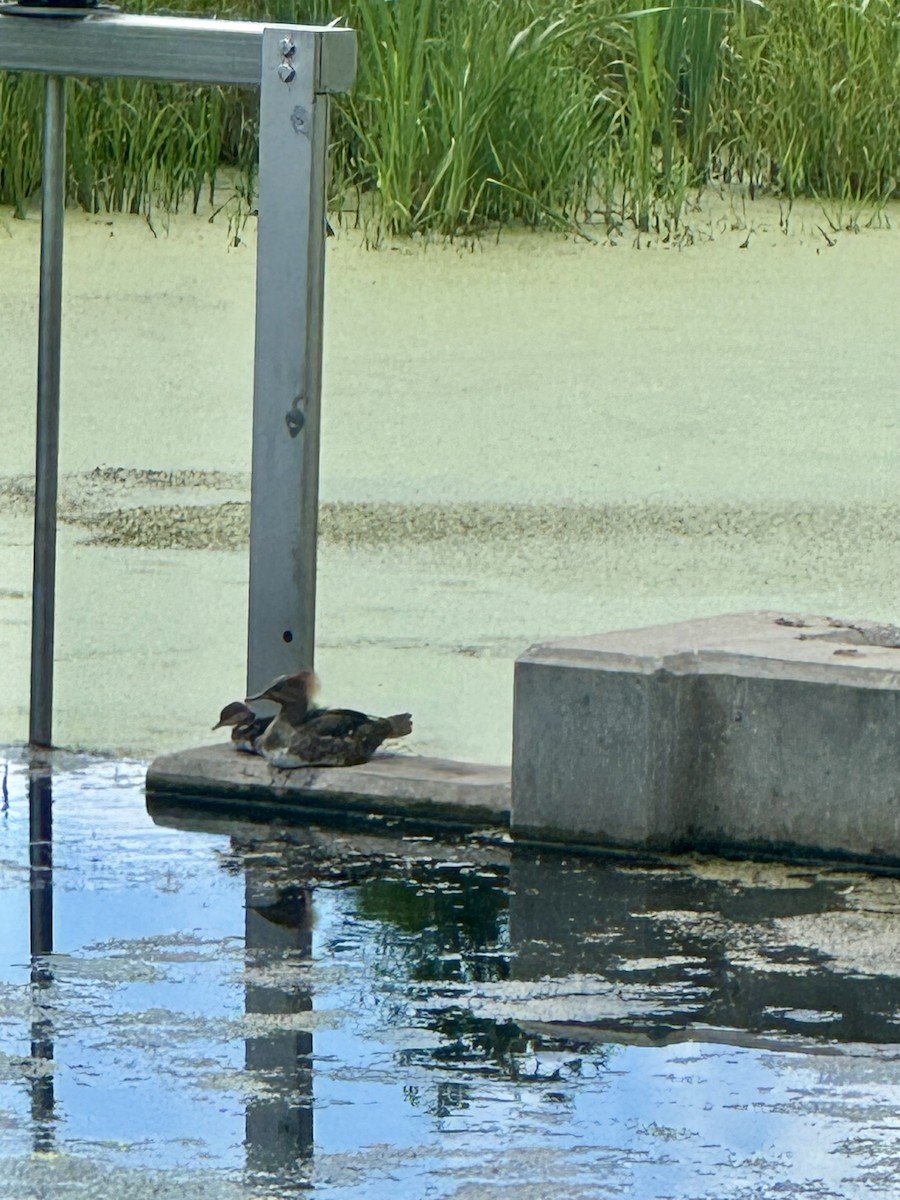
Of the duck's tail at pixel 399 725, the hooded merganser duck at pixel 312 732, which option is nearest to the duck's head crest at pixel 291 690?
the hooded merganser duck at pixel 312 732

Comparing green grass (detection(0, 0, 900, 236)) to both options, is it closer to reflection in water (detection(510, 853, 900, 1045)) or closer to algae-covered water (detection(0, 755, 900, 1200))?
algae-covered water (detection(0, 755, 900, 1200))

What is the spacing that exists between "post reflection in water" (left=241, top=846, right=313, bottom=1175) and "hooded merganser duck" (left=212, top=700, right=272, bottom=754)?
0.36 m

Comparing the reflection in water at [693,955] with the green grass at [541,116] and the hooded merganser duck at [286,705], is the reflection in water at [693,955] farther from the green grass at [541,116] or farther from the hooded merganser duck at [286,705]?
the green grass at [541,116]

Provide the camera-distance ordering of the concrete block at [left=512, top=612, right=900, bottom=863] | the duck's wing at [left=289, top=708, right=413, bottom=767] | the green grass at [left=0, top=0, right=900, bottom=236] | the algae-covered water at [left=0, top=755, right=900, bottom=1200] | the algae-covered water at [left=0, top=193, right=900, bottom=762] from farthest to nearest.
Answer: the green grass at [left=0, top=0, right=900, bottom=236] → the algae-covered water at [left=0, top=193, right=900, bottom=762] → the duck's wing at [left=289, top=708, right=413, bottom=767] → the concrete block at [left=512, top=612, right=900, bottom=863] → the algae-covered water at [left=0, top=755, right=900, bottom=1200]

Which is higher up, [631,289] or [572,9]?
[572,9]

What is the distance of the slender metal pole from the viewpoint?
4203 mm

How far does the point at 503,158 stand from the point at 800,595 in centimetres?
422

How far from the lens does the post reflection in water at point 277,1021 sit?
2646 mm

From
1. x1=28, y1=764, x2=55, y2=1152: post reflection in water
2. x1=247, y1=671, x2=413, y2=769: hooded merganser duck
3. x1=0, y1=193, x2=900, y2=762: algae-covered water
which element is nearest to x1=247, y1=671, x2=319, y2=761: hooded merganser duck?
x1=247, y1=671, x2=413, y2=769: hooded merganser duck

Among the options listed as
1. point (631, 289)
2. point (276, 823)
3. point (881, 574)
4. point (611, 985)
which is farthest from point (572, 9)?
point (611, 985)

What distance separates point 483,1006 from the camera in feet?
9.95

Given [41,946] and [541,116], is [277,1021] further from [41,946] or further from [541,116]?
[541,116]

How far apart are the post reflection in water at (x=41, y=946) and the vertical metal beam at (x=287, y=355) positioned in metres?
0.32

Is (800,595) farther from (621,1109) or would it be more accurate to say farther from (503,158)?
(503,158)
